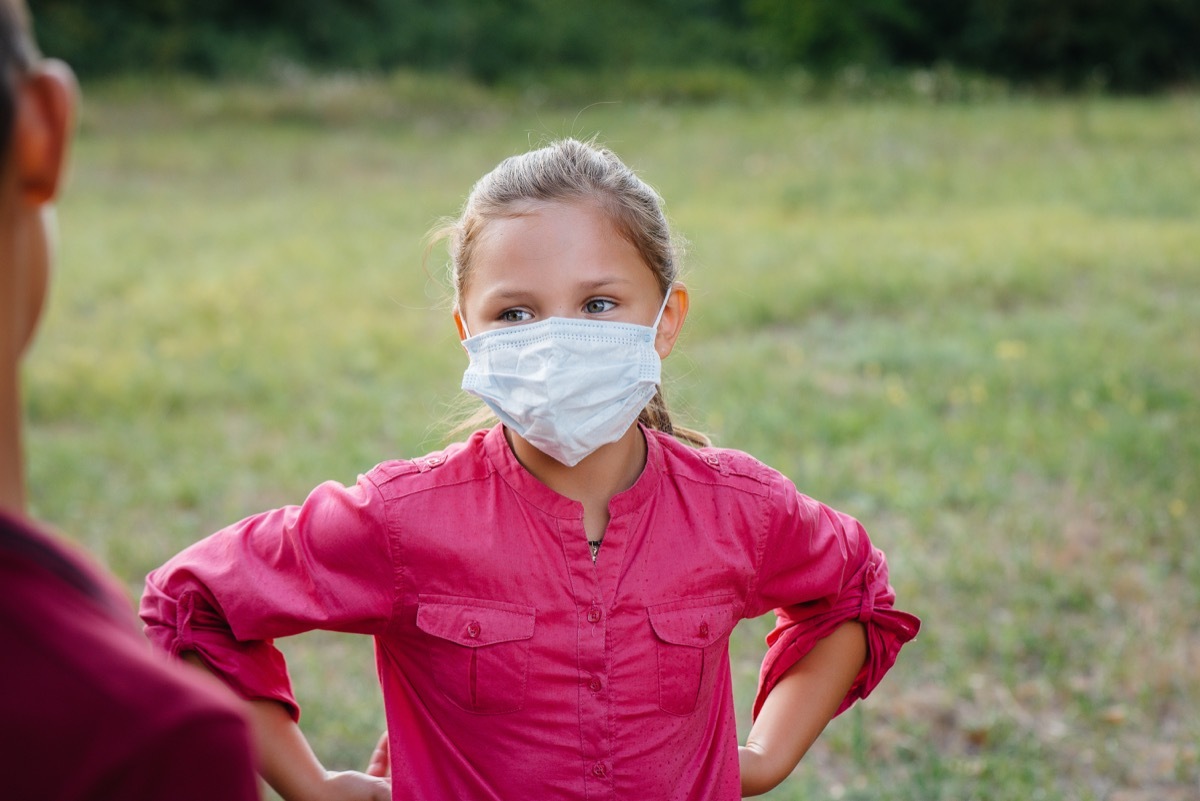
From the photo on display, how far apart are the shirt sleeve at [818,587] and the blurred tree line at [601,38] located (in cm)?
2251

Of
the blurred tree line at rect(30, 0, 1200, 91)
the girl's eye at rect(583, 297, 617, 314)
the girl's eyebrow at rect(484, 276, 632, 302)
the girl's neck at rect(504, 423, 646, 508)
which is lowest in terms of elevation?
the blurred tree line at rect(30, 0, 1200, 91)

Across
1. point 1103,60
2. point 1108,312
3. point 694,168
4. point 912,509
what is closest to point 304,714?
point 912,509

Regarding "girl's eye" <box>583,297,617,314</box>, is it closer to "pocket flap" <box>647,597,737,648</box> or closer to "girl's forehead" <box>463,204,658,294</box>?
"girl's forehead" <box>463,204,658,294</box>

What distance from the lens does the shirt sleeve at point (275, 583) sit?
6.04ft

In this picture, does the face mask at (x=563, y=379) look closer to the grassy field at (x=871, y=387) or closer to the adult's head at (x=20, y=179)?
the grassy field at (x=871, y=387)

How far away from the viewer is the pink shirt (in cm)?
186

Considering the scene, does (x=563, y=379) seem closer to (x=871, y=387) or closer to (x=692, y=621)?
(x=692, y=621)

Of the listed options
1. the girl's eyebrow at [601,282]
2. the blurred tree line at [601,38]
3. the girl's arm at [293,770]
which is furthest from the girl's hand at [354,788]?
the blurred tree line at [601,38]

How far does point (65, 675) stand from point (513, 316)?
125cm

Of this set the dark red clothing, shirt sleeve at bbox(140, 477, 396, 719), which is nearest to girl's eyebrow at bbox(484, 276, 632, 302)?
shirt sleeve at bbox(140, 477, 396, 719)

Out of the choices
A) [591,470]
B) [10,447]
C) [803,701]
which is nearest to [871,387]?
[803,701]

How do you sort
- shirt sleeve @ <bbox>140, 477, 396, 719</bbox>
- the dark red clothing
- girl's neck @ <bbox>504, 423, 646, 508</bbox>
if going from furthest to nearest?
girl's neck @ <bbox>504, 423, 646, 508</bbox> < shirt sleeve @ <bbox>140, 477, 396, 719</bbox> < the dark red clothing

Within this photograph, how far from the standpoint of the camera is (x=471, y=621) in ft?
6.22

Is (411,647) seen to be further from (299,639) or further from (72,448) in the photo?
(72,448)
